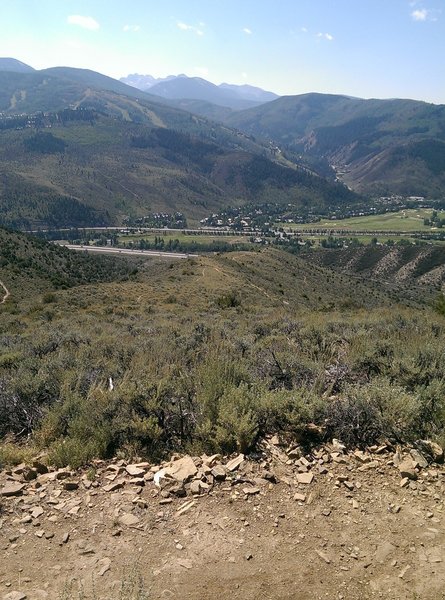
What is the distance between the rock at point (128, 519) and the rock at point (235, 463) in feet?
4.38

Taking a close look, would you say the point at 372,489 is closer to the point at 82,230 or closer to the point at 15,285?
the point at 15,285

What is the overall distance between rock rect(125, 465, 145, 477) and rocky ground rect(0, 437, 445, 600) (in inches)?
0.7

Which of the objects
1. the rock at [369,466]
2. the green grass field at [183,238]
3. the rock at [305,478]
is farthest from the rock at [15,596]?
the green grass field at [183,238]

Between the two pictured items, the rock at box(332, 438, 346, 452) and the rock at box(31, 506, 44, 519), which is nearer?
the rock at box(31, 506, 44, 519)

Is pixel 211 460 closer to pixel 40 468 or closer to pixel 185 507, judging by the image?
pixel 185 507

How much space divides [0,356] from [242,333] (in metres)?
7.30

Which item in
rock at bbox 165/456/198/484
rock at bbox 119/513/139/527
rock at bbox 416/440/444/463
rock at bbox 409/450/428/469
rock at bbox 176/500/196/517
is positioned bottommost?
rock at bbox 119/513/139/527

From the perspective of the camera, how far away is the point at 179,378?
26.5 ft

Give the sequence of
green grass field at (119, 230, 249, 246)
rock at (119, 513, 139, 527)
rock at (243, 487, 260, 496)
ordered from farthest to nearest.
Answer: green grass field at (119, 230, 249, 246), rock at (243, 487, 260, 496), rock at (119, 513, 139, 527)

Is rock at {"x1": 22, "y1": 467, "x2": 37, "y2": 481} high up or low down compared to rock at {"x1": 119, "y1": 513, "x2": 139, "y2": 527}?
down

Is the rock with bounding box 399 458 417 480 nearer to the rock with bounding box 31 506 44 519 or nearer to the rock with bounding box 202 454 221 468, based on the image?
the rock with bounding box 202 454 221 468

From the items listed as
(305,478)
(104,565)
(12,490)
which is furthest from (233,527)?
(12,490)

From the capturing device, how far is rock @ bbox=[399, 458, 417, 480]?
5586 mm

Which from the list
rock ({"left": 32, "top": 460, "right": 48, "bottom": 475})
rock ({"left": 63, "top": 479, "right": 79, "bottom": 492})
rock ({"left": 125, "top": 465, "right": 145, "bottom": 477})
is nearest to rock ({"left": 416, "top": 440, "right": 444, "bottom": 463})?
rock ({"left": 125, "top": 465, "right": 145, "bottom": 477})
